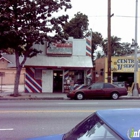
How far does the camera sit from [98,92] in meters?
23.2

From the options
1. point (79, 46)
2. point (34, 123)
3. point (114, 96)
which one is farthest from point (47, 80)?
point (34, 123)

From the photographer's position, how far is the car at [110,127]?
3147 mm

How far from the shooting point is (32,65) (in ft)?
88.5

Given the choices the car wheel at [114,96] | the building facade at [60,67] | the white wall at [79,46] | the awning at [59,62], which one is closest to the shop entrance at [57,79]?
the building facade at [60,67]

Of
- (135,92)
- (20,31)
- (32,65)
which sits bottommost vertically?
(135,92)

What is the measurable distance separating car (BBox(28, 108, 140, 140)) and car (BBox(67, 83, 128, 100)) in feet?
62.1

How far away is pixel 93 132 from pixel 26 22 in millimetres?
20451

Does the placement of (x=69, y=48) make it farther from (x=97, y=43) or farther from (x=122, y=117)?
(x=97, y=43)

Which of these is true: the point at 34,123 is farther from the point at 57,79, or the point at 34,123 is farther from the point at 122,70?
the point at 122,70

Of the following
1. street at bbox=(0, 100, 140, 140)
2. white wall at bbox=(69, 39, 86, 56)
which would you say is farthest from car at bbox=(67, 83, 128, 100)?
street at bbox=(0, 100, 140, 140)

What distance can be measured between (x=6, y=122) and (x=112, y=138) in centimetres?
823

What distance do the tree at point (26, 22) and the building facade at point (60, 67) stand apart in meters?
3.57

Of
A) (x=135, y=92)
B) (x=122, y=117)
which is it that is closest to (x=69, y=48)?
(x=135, y=92)

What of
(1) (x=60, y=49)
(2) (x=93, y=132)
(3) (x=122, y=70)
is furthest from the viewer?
(3) (x=122, y=70)
